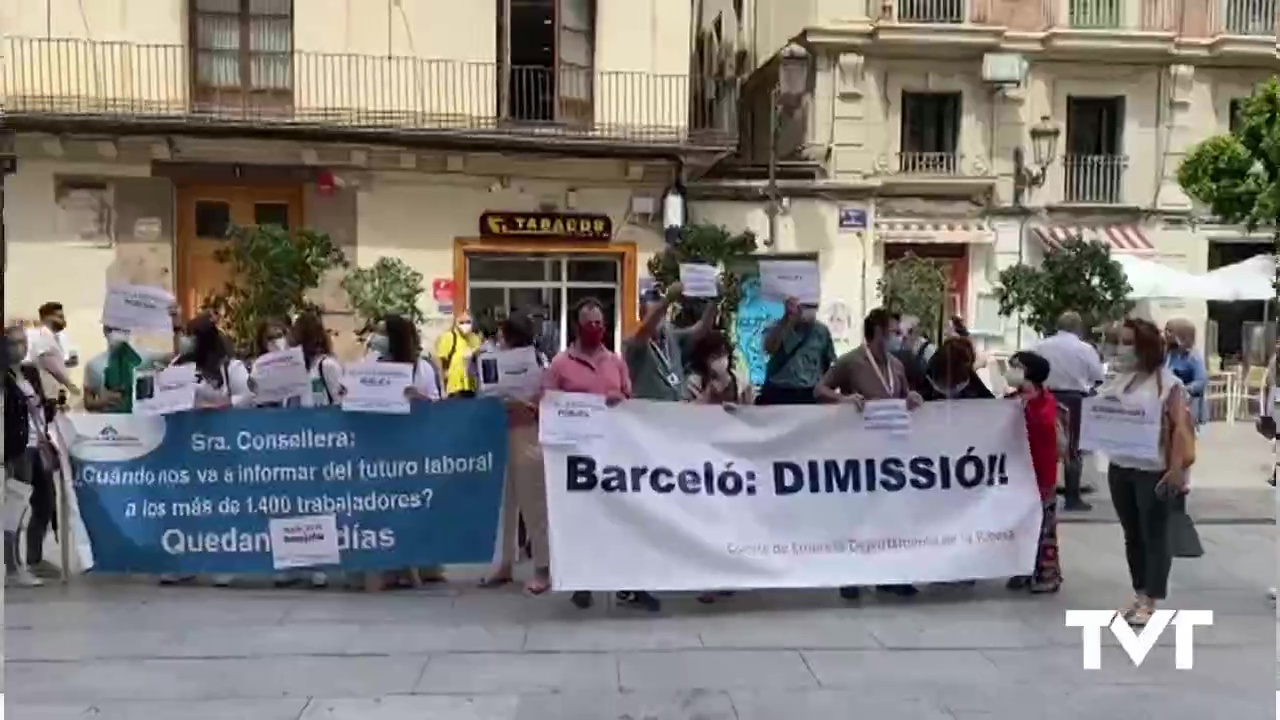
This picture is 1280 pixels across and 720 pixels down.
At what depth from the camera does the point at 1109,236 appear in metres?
27.0

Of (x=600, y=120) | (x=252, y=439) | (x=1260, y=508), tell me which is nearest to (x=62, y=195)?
(x=600, y=120)

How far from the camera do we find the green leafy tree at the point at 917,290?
74.6 ft

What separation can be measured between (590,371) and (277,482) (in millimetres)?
2055

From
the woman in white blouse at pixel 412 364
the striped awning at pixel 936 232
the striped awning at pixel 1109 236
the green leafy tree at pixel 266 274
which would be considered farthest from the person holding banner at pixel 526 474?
the striped awning at pixel 1109 236

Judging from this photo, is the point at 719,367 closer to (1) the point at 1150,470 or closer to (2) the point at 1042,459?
(2) the point at 1042,459

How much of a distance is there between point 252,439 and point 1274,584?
653cm

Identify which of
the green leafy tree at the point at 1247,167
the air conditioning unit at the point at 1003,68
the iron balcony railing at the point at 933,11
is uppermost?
the iron balcony railing at the point at 933,11

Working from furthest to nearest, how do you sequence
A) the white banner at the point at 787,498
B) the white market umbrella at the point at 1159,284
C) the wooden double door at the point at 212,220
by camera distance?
the white market umbrella at the point at 1159,284, the wooden double door at the point at 212,220, the white banner at the point at 787,498

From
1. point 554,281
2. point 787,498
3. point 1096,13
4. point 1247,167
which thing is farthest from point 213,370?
point 1096,13

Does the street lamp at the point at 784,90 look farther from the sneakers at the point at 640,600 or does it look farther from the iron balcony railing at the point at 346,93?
the sneakers at the point at 640,600

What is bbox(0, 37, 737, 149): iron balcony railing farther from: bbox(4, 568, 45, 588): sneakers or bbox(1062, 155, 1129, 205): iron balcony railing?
bbox(4, 568, 45, 588): sneakers

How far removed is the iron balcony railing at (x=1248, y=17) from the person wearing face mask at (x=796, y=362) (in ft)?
74.2

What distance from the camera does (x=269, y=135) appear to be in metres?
19.9

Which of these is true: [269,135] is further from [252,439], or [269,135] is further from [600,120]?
[252,439]
